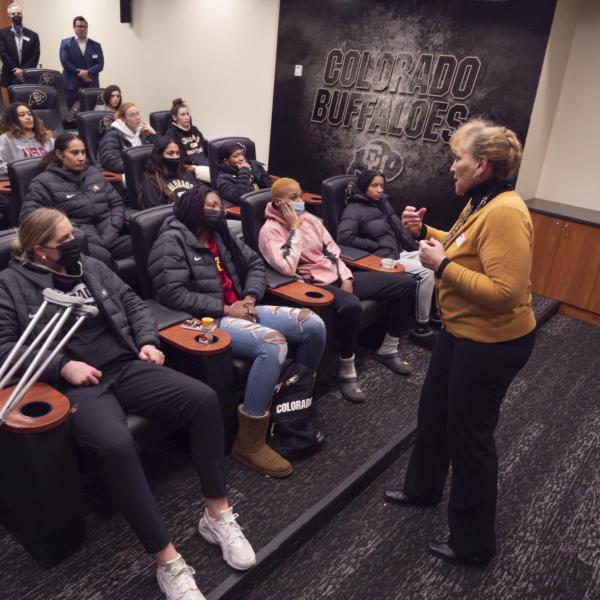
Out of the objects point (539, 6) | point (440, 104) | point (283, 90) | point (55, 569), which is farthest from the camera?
point (283, 90)

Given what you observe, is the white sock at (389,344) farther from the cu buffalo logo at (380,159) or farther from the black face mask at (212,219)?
the cu buffalo logo at (380,159)

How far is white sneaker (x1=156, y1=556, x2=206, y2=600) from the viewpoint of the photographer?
57.7 inches

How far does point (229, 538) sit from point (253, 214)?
1577 mm

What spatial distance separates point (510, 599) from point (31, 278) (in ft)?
5.73

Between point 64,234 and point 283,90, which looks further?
point 283,90

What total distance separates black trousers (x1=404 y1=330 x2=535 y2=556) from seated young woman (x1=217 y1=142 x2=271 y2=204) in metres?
2.33

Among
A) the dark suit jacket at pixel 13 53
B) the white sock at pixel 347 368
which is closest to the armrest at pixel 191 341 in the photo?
the white sock at pixel 347 368

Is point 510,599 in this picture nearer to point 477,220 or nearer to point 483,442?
point 483,442

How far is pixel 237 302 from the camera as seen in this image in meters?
2.32

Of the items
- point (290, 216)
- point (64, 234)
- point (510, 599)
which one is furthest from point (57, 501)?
point (290, 216)

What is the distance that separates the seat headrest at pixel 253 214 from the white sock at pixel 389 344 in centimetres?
81

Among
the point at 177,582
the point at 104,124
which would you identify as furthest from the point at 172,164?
the point at 177,582

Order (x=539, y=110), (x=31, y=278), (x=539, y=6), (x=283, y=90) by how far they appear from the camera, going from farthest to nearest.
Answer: (x=283, y=90) < (x=539, y=110) < (x=539, y=6) < (x=31, y=278)

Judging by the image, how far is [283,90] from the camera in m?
5.22
